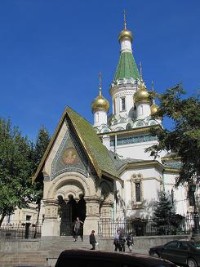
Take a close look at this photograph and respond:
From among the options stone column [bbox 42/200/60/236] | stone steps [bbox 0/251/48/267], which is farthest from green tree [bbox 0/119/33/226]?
stone steps [bbox 0/251/48/267]

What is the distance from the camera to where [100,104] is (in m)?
41.5

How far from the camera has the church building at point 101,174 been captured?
2394cm

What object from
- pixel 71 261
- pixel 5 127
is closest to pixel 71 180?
pixel 5 127

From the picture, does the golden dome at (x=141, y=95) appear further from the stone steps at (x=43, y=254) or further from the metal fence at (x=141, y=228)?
the stone steps at (x=43, y=254)

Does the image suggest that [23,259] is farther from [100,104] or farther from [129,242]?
[100,104]

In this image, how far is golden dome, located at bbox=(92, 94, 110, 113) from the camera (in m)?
41.6

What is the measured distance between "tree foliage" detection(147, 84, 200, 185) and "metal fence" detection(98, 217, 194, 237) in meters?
4.86

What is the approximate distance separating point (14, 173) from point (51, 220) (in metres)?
4.83

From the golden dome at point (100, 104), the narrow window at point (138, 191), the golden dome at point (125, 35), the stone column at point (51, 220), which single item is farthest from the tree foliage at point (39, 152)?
the golden dome at point (125, 35)

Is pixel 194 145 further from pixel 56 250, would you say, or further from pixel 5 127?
pixel 5 127

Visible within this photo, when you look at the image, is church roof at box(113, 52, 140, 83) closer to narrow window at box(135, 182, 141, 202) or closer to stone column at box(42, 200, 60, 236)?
narrow window at box(135, 182, 141, 202)

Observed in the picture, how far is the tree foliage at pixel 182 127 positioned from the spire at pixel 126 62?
2221 cm

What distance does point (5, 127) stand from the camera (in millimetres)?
28312

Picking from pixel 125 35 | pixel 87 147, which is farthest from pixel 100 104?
pixel 87 147
